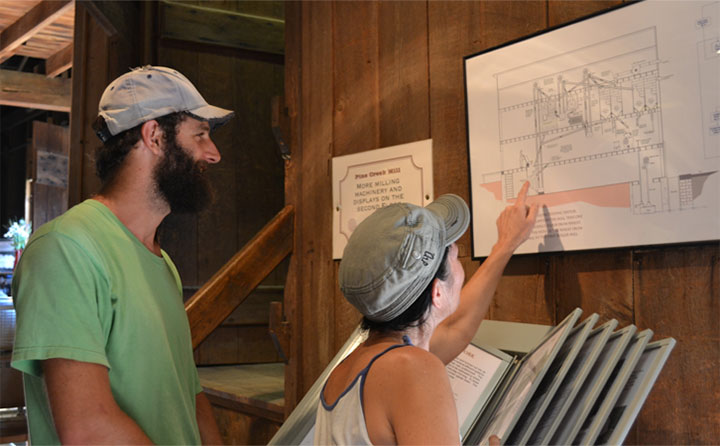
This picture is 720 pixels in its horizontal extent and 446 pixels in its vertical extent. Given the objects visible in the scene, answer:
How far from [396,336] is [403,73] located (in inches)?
60.4

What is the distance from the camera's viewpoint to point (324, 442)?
4.28ft

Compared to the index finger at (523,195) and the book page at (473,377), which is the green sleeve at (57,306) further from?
the index finger at (523,195)

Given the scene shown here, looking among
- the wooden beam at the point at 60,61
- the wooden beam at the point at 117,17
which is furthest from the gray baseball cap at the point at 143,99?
the wooden beam at the point at 60,61

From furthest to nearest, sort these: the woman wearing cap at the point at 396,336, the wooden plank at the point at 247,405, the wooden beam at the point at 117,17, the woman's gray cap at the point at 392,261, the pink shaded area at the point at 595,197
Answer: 1. the wooden beam at the point at 117,17
2. the wooden plank at the point at 247,405
3. the pink shaded area at the point at 595,197
4. the woman's gray cap at the point at 392,261
5. the woman wearing cap at the point at 396,336

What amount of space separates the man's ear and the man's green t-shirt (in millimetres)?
187

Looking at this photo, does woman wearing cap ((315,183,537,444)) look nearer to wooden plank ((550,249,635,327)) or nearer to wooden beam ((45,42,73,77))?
wooden plank ((550,249,635,327))

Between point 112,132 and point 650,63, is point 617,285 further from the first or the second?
point 112,132

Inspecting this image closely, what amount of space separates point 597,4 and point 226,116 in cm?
120

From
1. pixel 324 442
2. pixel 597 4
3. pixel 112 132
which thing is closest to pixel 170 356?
pixel 324 442

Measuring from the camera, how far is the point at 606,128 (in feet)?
6.44

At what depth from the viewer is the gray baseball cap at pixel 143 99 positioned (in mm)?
1560

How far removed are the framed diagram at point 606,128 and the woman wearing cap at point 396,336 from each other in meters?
0.62

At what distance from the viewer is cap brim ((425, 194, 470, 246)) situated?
1.55 metres

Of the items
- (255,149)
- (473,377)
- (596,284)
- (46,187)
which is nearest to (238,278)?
(473,377)
